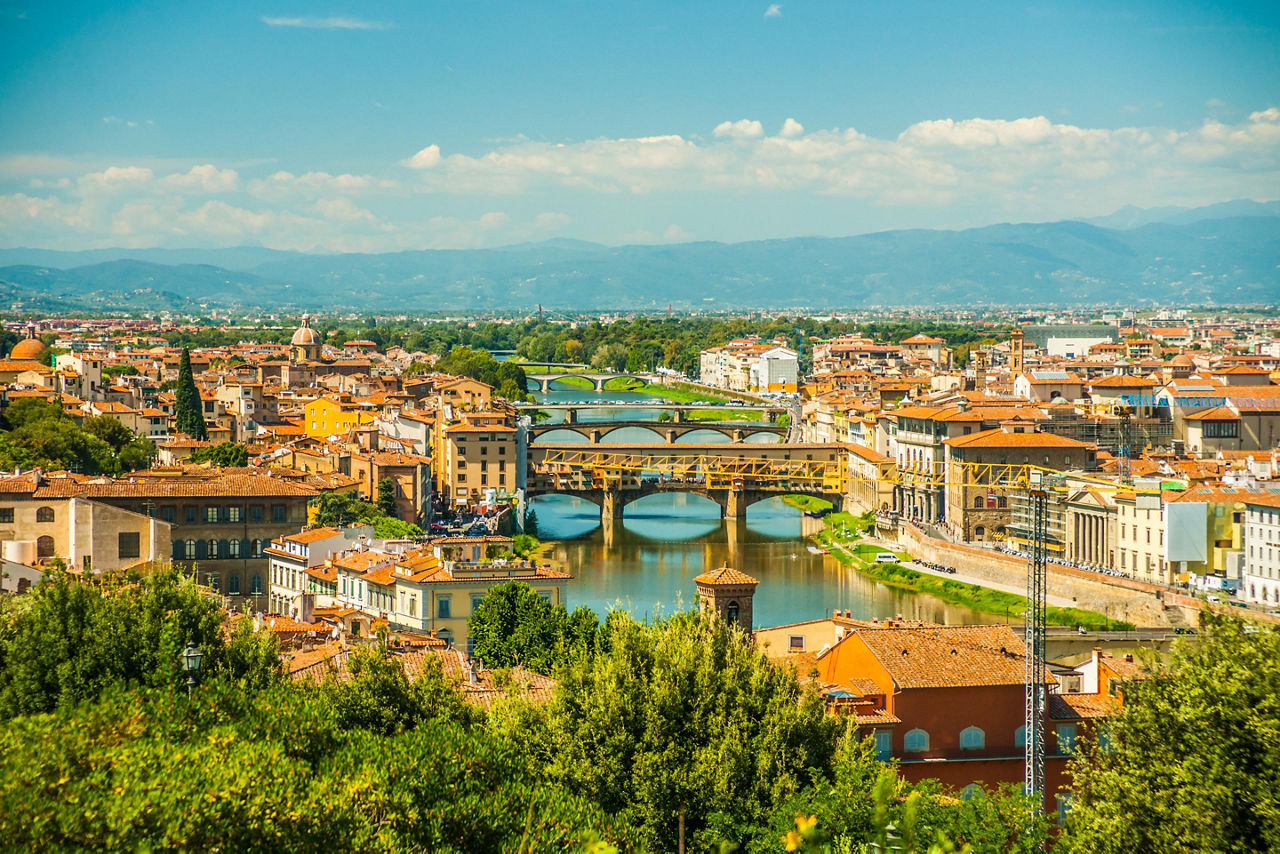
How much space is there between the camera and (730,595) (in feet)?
39.3

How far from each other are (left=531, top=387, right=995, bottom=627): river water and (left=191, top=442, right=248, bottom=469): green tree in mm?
6577

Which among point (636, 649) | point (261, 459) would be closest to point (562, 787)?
point (636, 649)

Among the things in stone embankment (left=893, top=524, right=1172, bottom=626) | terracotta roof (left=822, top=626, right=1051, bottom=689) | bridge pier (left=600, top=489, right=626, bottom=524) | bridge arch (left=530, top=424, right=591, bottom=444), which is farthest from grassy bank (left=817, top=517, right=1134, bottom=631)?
bridge arch (left=530, top=424, right=591, bottom=444)

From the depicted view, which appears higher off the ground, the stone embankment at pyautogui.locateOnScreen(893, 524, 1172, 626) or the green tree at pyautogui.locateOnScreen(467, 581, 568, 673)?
the green tree at pyautogui.locateOnScreen(467, 581, 568, 673)

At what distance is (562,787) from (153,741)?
7.37ft

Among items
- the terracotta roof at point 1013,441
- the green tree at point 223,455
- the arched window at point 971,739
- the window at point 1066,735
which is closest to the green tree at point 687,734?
the arched window at point 971,739

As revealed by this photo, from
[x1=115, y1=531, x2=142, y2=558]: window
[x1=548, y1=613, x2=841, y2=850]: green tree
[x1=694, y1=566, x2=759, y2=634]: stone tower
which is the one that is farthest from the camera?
[x1=115, y1=531, x2=142, y2=558]: window

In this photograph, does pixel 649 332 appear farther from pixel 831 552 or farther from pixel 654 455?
pixel 831 552

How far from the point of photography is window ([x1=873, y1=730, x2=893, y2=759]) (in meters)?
11.0

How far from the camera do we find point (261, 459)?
3462 cm

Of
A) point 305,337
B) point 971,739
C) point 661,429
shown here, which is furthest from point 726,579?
point 305,337

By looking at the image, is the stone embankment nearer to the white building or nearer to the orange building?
the white building

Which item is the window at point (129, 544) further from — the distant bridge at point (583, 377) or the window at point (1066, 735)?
the distant bridge at point (583, 377)

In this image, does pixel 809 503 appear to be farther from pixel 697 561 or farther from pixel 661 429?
pixel 697 561
